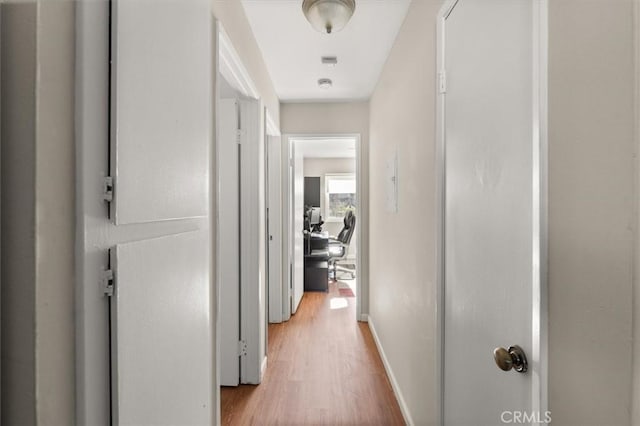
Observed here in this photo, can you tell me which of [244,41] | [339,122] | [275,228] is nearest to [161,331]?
[244,41]

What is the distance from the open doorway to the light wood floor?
0.66 metres

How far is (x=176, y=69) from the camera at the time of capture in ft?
3.36

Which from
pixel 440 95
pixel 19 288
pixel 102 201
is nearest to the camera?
pixel 19 288

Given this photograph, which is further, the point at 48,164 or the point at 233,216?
the point at 233,216

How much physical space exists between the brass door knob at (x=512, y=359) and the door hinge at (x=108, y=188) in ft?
3.46

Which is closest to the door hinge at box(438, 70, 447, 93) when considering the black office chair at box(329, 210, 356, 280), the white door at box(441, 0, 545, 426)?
the white door at box(441, 0, 545, 426)

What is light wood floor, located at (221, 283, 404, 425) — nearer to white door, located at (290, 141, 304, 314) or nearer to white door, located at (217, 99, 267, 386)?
white door, located at (217, 99, 267, 386)

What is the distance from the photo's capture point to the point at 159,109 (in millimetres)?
911

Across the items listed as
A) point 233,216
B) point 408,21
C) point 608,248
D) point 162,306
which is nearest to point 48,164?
point 162,306

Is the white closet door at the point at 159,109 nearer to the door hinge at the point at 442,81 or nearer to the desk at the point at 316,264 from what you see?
the door hinge at the point at 442,81

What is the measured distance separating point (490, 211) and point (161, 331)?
41.1 inches

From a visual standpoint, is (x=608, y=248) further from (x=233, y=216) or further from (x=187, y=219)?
(x=233, y=216)

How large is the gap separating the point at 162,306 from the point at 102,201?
37 cm

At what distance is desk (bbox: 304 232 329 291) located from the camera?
5082 mm
